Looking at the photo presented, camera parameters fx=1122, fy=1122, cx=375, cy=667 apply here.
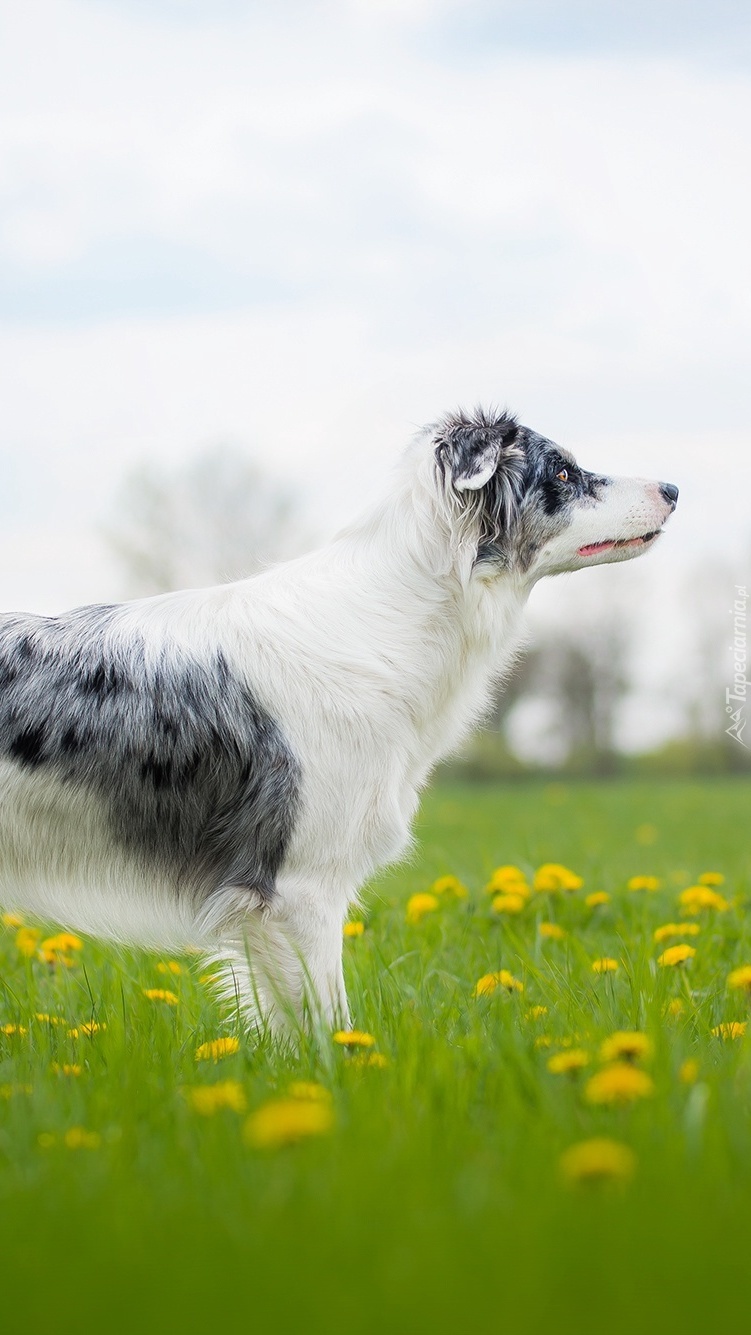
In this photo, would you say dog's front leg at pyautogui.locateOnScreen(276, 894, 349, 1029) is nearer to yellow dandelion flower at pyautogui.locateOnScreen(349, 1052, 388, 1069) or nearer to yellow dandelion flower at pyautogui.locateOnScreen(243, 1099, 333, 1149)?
yellow dandelion flower at pyautogui.locateOnScreen(349, 1052, 388, 1069)

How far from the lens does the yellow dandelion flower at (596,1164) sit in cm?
182

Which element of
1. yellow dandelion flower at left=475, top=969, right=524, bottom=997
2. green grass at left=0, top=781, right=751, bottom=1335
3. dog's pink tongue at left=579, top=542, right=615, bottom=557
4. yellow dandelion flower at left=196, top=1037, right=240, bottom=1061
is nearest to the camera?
green grass at left=0, top=781, right=751, bottom=1335

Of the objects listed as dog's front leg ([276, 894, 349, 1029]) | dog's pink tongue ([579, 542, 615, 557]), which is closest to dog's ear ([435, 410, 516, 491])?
dog's pink tongue ([579, 542, 615, 557])

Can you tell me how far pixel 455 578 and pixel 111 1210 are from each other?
8.72 ft

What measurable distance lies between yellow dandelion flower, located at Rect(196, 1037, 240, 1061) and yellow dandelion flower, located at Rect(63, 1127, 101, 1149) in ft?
2.46

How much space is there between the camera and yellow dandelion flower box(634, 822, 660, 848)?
1162cm

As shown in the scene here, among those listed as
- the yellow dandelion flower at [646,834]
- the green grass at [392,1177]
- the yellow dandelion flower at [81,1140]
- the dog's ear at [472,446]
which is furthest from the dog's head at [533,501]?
the yellow dandelion flower at [646,834]

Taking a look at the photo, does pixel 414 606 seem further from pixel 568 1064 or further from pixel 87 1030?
pixel 568 1064

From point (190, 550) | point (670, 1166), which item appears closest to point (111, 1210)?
point (670, 1166)

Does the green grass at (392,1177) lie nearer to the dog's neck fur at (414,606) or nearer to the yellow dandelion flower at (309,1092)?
the yellow dandelion flower at (309,1092)

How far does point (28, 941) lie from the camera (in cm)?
518

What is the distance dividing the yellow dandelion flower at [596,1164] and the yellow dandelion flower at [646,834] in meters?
9.50

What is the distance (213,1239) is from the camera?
1.85 m

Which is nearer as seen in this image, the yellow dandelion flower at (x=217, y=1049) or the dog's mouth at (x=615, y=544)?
the yellow dandelion flower at (x=217, y=1049)
